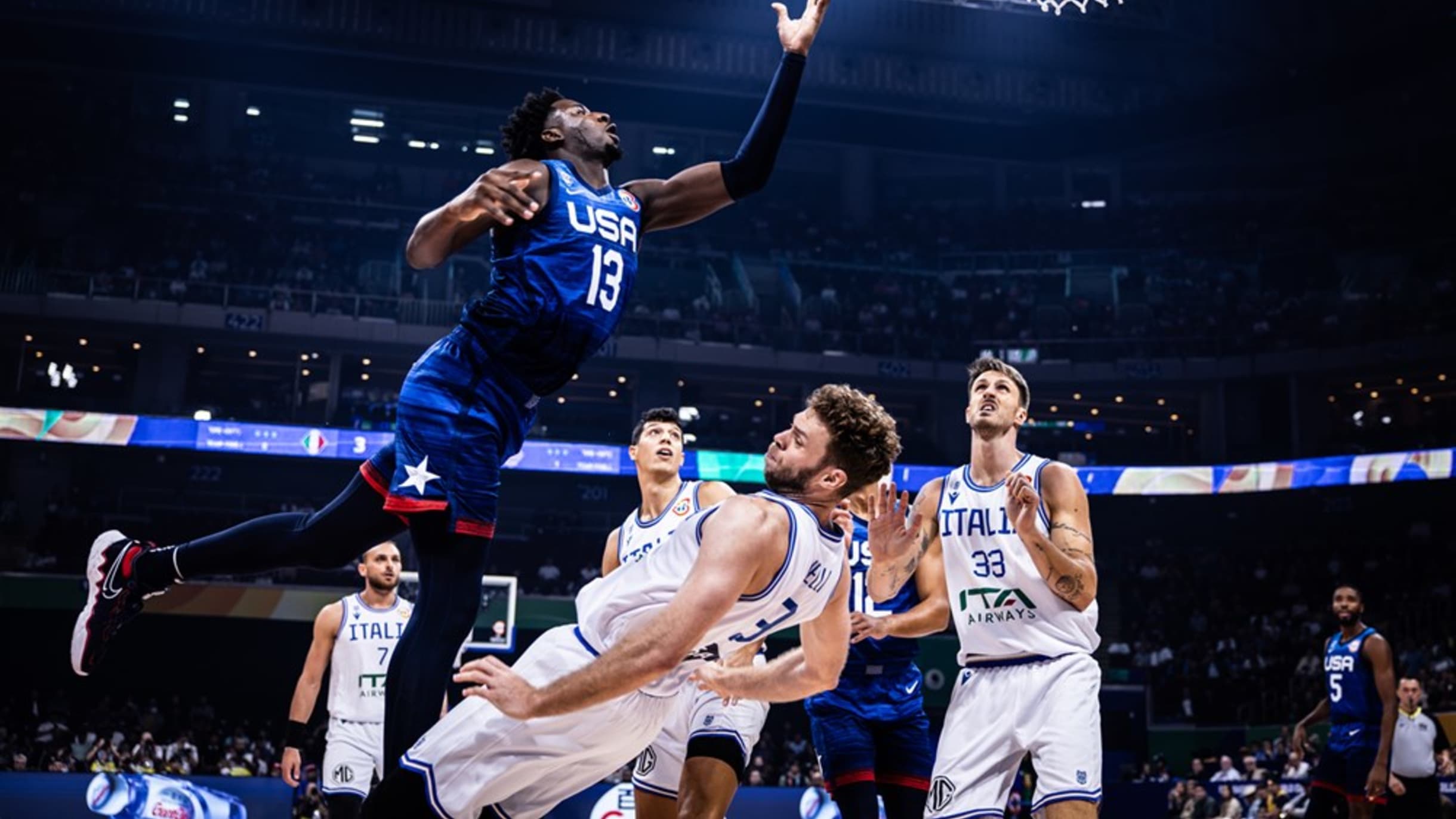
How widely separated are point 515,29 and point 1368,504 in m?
26.9

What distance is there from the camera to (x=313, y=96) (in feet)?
129

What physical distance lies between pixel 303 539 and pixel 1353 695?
9.30 metres

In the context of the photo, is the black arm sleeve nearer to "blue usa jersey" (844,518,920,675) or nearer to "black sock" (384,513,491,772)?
"black sock" (384,513,491,772)

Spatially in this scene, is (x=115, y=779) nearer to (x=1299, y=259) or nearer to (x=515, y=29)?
(x=515, y=29)

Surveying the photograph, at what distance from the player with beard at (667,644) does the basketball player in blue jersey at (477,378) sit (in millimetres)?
416

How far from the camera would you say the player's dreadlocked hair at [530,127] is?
5.40 metres

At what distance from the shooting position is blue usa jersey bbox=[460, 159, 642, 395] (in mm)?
4953

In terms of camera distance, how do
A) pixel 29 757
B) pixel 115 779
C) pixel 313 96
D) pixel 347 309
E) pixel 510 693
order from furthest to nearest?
pixel 313 96
pixel 347 309
pixel 29 757
pixel 115 779
pixel 510 693

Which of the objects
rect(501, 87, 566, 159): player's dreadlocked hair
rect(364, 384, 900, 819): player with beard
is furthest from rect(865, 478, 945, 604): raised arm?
rect(501, 87, 566, 159): player's dreadlocked hair

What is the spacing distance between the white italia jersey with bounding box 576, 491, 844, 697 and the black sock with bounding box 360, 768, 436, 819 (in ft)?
2.24

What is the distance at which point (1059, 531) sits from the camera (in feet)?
21.4

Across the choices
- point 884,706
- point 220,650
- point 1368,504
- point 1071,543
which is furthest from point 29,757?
point 1368,504

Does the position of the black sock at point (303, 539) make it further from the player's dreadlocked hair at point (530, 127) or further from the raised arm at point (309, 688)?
the raised arm at point (309, 688)

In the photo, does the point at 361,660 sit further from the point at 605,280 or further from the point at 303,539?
the point at 605,280
